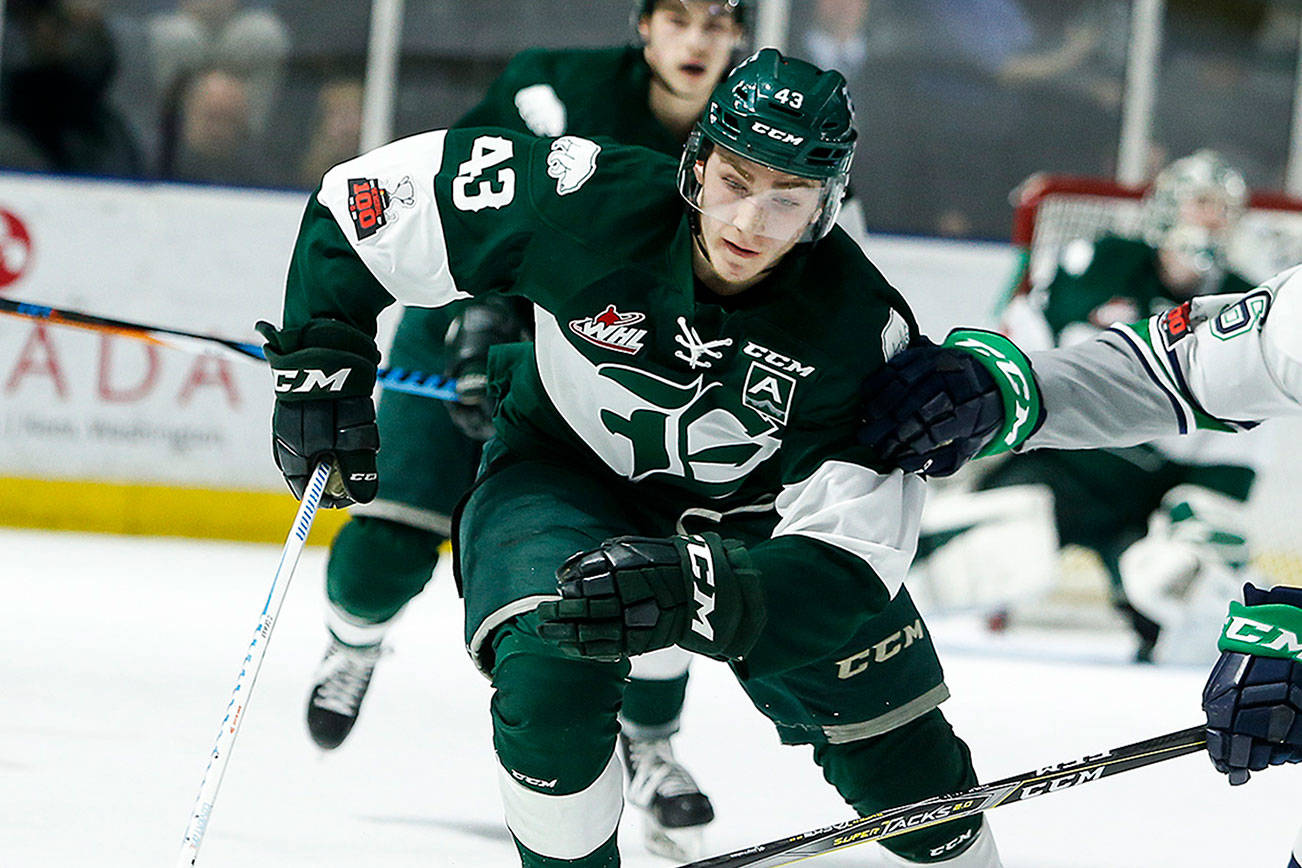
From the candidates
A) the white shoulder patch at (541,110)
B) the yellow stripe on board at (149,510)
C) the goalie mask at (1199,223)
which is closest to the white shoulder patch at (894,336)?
the white shoulder patch at (541,110)

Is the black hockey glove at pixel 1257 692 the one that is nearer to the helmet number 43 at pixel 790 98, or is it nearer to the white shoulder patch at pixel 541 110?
the helmet number 43 at pixel 790 98

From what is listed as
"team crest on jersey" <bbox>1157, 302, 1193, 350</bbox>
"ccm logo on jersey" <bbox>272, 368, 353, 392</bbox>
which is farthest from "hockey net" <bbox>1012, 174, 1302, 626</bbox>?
"ccm logo on jersey" <bbox>272, 368, 353, 392</bbox>

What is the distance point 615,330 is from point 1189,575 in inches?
110

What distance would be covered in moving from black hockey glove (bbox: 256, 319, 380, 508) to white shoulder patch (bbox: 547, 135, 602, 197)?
0.28 meters

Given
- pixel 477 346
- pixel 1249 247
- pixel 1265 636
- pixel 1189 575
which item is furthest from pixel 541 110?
pixel 1249 247

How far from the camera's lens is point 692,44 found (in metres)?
2.61

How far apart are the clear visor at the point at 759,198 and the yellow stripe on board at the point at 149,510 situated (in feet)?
10.6

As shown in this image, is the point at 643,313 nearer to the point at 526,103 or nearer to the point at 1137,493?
the point at 526,103

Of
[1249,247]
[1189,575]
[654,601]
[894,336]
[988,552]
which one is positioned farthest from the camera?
[1249,247]

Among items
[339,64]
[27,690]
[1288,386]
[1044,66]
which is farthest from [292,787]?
[1044,66]

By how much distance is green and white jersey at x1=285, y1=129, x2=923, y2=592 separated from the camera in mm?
1840

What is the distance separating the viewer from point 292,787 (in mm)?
2535

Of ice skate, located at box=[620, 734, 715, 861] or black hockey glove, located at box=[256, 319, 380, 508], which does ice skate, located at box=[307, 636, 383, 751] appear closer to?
ice skate, located at box=[620, 734, 715, 861]

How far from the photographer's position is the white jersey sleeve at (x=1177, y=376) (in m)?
1.88
